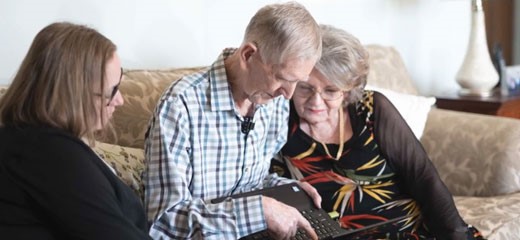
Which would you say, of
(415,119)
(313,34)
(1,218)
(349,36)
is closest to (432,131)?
(415,119)

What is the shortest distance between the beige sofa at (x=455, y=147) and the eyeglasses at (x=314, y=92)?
1.22 ft

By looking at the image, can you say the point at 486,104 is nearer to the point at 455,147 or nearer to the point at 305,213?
the point at 455,147

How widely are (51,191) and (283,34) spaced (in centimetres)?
60

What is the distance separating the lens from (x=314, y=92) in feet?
5.63

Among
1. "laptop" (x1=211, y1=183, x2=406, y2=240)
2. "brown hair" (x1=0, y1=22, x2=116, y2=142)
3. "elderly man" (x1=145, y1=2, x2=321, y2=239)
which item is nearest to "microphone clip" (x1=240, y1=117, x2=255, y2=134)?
"elderly man" (x1=145, y1=2, x2=321, y2=239)

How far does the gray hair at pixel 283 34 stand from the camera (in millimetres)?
1403

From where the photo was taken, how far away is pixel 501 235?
1796 mm

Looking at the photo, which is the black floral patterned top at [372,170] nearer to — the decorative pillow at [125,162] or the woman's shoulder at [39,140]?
the decorative pillow at [125,162]

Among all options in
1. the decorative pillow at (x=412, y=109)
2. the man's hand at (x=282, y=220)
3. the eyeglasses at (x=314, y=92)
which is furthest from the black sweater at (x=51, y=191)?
the decorative pillow at (x=412, y=109)

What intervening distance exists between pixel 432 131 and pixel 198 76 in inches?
44.2

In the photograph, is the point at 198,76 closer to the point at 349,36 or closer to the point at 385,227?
the point at 349,36

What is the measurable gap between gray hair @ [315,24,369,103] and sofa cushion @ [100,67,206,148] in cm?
46

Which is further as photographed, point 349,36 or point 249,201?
point 349,36

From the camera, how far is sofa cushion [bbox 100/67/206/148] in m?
1.71
